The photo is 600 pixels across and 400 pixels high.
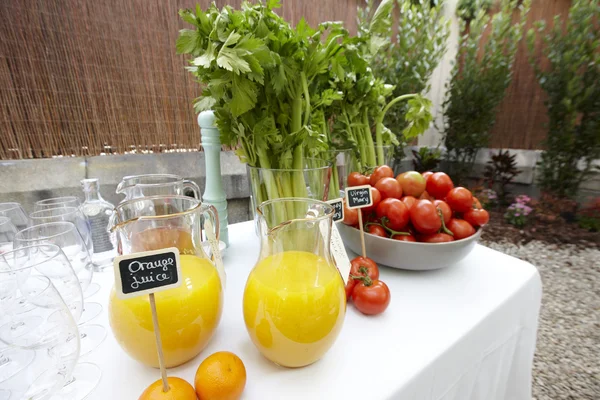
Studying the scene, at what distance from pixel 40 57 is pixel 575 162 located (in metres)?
3.60

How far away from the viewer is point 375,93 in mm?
878

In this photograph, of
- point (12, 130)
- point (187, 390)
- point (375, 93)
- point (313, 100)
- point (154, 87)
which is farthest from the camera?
point (154, 87)

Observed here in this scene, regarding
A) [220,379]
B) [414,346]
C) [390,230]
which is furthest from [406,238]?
[220,379]

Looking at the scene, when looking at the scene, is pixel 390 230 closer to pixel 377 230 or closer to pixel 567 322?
pixel 377 230

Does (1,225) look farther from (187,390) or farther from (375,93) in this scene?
(375,93)

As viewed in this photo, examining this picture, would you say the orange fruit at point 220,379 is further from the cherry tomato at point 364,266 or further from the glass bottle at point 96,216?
the glass bottle at point 96,216

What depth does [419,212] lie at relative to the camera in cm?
64

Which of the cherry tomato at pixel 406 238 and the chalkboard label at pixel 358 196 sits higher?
the chalkboard label at pixel 358 196

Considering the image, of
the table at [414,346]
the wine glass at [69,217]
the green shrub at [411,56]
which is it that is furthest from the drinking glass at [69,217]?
the green shrub at [411,56]

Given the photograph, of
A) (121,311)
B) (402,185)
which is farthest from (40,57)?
(402,185)

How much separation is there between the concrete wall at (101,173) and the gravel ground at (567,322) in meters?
1.83

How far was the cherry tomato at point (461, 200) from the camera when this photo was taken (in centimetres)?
69

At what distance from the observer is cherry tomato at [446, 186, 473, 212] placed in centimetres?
69

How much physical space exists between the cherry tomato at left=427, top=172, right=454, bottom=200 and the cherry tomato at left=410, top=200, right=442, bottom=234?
0.13 metres
